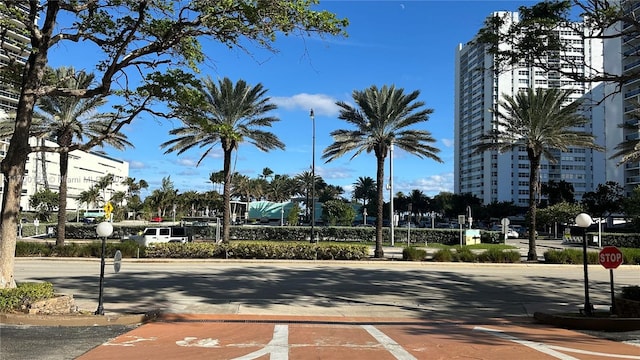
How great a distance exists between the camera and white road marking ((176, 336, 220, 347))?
25.9ft

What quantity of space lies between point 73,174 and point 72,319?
5037 inches

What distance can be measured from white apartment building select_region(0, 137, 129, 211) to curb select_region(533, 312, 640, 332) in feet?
300

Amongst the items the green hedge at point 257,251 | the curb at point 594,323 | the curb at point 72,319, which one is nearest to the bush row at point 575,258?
the green hedge at point 257,251

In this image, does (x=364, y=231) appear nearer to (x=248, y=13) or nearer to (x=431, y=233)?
(x=431, y=233)

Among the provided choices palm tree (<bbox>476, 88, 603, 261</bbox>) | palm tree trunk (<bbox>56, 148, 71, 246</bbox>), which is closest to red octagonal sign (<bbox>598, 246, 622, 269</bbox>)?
palm tree (<bbox>476, 88, 603, 261</bbox>)

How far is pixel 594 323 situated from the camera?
1083cm

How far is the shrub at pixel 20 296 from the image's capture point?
369 inches

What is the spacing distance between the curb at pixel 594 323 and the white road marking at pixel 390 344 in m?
4.43

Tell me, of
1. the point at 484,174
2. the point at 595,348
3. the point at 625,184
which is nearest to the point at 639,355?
the point at 595,348

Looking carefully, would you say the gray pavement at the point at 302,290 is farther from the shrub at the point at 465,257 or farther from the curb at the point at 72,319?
the shrub at the point at 465,257

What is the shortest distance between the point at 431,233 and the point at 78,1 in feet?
126

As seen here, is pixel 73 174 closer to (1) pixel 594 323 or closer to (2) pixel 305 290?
(2) pixel 305 290

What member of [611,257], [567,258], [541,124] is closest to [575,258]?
[567,258]

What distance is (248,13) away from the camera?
10.0 metres
